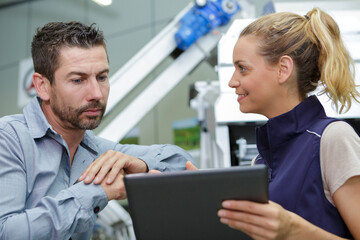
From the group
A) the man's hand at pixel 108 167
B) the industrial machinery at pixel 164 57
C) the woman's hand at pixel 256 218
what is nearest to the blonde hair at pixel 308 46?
the woman's hand at pixel 256 218

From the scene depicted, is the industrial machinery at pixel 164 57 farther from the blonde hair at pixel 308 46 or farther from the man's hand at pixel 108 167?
the blonde hair at pixel 308 46

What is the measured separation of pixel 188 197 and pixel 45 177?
590 mm

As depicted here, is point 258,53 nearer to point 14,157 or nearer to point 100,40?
point 100,40

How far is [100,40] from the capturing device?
4.60 ft

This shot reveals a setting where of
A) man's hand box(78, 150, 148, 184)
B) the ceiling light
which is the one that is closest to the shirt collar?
man's hand box(78, 150, 148, 184)

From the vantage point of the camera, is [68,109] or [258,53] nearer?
[258,53]

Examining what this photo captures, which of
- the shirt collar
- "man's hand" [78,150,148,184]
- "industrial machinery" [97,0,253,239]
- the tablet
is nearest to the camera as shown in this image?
the tablet

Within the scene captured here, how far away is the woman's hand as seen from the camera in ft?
2.60

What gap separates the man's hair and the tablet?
680 millimetres

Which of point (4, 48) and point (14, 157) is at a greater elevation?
point (4, 48)

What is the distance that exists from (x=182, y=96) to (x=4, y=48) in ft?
9.13

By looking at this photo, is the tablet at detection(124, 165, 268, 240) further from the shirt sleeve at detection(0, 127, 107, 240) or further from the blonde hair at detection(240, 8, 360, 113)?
the blonde hair at detection(240, 8, 360, 113)

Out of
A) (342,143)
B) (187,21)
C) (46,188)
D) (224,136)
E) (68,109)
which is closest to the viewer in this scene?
(342,143)

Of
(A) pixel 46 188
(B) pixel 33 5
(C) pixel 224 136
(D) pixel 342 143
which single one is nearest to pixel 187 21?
(C) pixel 224 136
